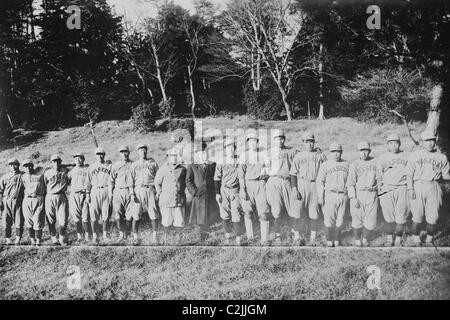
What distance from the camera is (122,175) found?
21.1 ft

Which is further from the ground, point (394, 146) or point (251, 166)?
point (394, 146)

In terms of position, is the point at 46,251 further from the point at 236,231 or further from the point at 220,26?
the point at 220,26

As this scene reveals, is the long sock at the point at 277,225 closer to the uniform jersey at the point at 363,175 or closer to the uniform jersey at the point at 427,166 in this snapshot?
the uniform jersey at the point at 363,175

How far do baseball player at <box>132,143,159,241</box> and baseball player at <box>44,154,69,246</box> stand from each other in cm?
140

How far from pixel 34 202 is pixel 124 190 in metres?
1.78

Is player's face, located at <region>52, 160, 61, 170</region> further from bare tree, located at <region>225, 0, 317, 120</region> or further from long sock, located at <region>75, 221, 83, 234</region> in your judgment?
bare tree, located at <region>225, 0, 317, 120</region>

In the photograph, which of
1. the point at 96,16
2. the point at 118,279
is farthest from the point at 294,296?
the point at 96,16

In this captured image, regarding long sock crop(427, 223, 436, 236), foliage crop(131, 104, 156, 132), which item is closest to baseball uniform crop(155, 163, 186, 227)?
foliage crop(131, 104, 156, 132)

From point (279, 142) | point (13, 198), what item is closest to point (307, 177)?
point (279, 142)

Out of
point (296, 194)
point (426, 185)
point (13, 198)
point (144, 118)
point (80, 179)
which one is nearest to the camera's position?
point (426, 185)

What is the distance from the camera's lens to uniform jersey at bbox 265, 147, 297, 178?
242 inches

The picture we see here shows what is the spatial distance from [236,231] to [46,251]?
11.9ft

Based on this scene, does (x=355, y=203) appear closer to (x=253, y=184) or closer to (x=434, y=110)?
(x=253, y=184)

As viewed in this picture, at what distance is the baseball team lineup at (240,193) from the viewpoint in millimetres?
5781
